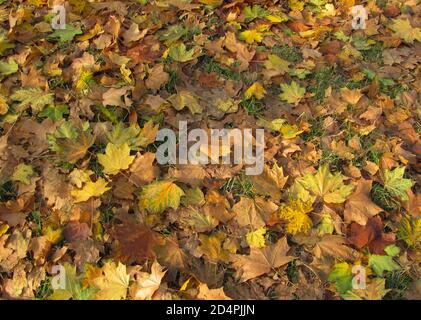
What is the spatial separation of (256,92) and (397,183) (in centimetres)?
97

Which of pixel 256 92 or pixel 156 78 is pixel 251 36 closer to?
pixel 256 92

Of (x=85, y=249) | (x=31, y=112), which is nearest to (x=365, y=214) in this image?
(x=85, y=249)

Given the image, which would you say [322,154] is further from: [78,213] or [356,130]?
[78,213]

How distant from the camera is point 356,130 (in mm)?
2605

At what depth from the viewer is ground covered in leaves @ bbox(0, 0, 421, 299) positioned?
77.7 inches

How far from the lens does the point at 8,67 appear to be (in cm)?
268

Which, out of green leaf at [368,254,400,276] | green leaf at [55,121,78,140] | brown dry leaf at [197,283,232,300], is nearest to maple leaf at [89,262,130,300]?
brown dry leaf at [197,283,232,300]

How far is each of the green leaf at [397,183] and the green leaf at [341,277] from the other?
55 centimetres

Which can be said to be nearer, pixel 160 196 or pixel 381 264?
pixel 381 264

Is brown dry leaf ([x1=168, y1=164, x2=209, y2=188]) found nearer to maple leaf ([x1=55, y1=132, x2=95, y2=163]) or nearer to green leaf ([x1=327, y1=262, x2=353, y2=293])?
maple leaf ([x1=55, y1=132, x2=95, y2=163])

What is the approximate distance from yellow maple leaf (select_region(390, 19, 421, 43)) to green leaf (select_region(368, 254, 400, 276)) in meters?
1.90

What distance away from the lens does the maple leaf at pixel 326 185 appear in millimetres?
2234

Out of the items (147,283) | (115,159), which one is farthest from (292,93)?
(147,283)
